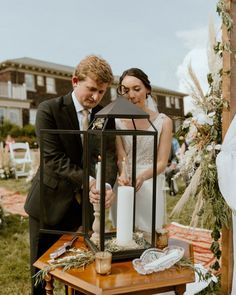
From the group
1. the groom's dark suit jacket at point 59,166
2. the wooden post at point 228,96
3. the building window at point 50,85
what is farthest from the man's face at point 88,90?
the building window at point 50,85

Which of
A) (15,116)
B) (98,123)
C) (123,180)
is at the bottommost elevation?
(123,180)

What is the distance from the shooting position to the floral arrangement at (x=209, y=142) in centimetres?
233

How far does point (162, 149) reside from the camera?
99.4 inches

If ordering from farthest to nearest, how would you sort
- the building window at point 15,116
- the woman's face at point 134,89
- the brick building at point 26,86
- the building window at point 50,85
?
the building window at point 50,85
the building window at point 15,116
the brick building at point 26,86
the woman's face at point 134,89

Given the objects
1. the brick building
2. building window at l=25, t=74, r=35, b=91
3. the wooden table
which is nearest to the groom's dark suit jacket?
the wooden table

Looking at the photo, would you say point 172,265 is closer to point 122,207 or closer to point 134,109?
point 122,207

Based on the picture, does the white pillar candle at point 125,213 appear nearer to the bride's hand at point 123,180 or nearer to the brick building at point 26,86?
the bride's hand at point 123,180

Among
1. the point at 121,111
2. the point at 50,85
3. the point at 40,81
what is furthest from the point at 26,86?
the point at 121,111

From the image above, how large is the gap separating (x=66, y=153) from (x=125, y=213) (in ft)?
1.88

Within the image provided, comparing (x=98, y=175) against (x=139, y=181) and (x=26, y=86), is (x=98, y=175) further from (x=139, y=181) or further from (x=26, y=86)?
(x=26, y=86)

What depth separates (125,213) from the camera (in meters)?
1.64

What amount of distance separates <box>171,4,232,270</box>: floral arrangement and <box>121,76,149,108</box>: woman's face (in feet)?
1.12

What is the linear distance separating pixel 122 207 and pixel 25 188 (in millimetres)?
8538

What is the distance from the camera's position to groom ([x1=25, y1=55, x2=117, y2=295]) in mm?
1930
